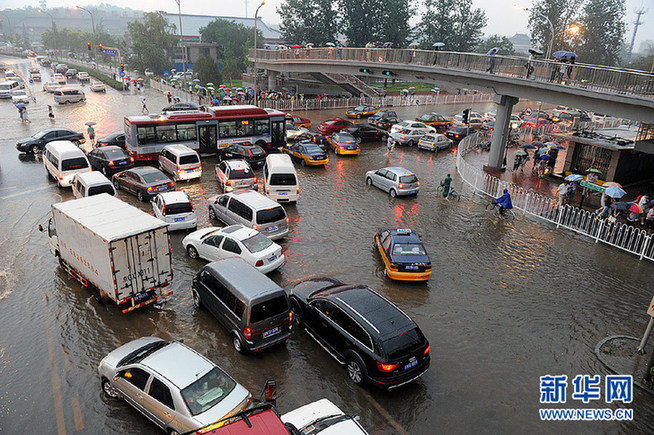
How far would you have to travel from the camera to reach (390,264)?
48.1ft

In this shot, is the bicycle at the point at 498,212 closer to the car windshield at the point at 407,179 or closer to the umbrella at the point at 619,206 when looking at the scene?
the car windshield at the point at 407,179

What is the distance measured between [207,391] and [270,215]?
8.79m

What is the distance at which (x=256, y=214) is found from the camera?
1619 centimetres

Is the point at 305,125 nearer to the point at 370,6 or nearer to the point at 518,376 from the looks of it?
the point at 518,376

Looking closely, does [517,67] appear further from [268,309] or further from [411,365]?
[268,309]

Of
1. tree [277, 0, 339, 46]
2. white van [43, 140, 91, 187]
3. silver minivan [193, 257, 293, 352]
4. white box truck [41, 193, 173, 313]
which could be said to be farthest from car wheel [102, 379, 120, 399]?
tree [277, 0, 339, 46]

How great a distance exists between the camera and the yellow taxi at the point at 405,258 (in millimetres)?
14398

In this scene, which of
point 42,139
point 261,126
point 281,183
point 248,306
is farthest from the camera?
point 261,126

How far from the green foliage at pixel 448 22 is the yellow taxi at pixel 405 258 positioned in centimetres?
7317

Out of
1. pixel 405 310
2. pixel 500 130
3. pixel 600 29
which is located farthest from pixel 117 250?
pixel 600 29

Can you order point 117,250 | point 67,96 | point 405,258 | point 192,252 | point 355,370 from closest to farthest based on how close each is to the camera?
point 355,370 < point 117,250 < point 405,258 < point 192,252 < point 67,96

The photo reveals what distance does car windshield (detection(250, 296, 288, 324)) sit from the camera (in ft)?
34.3

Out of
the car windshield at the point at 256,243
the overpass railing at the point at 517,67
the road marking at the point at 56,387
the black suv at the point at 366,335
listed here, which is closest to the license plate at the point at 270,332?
the black suv at the point at 366,335

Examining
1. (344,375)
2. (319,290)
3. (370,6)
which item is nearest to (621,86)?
(319,290)
